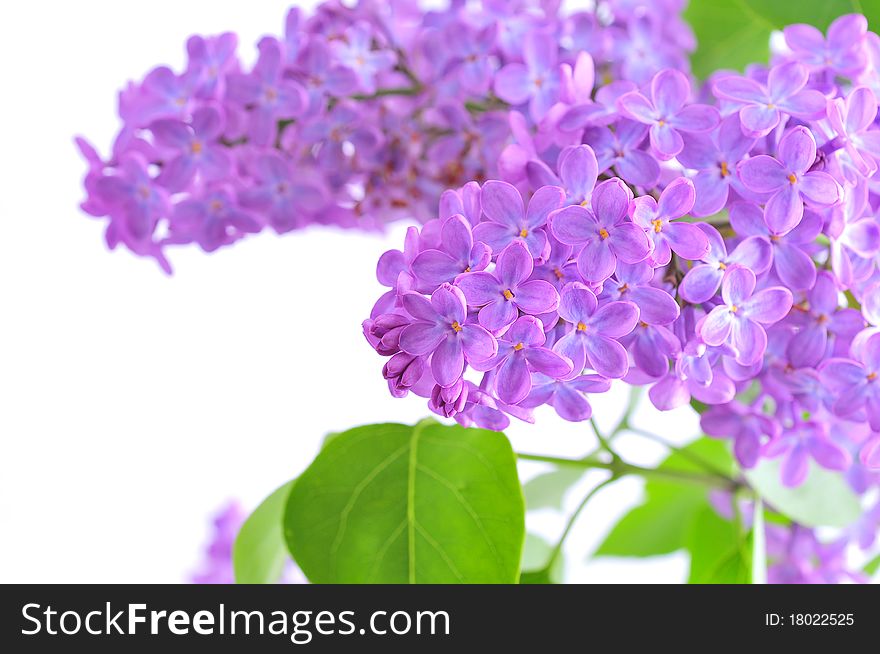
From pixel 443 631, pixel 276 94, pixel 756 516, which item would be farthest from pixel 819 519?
pixel 276 94

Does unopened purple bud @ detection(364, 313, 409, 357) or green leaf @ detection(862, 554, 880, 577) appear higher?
green leaf @ detection(862, 554, 880, 577)

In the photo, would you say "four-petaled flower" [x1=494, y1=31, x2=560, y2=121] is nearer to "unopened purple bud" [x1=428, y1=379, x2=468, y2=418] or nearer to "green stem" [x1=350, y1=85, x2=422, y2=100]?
"green stem" [x1=350, y1=85, x2=422, y2=100]

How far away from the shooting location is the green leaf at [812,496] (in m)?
0.49

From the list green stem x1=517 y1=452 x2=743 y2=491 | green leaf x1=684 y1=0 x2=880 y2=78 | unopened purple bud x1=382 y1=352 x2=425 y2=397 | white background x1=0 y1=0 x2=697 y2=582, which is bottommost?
→ unopened purple bud x1=382 y1=352 x2=425 y2=397

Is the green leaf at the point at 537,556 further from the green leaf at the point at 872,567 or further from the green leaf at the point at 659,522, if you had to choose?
the green leaf at the point at 872,567

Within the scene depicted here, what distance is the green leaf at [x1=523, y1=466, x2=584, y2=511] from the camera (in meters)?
0.68

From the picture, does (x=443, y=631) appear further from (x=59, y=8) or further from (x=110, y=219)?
(x=59, y=8)

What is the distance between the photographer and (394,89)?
0.51m

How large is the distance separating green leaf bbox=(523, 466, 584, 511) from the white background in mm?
486

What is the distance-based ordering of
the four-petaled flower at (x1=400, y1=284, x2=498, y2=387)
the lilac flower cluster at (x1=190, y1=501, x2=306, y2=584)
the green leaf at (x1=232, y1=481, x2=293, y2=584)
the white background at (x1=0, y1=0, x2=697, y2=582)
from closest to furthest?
the four-petaled flower at (x1=400, y1=284, x2=498, y2=387), the green leaf at (x1=232, y1=481, x2=293, y2=584), the lilac flower cluster at (x1=190, y1=501, x2=306, y2=584), the white background at (x1=0, y1=0, x2=697, y2=582)

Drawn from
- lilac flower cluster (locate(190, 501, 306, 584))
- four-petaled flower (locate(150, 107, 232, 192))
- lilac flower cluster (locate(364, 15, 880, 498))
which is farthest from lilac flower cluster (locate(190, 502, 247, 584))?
lilac flower cluster (locate(364, 15, 880, 498))

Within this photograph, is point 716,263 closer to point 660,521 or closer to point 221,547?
point 660,521

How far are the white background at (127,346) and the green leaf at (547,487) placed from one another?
0.49 metres

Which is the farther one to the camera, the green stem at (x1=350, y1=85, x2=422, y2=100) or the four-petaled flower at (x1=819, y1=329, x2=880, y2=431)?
the green stem at (x1=350, y1=85, x2=422, y2=100)
